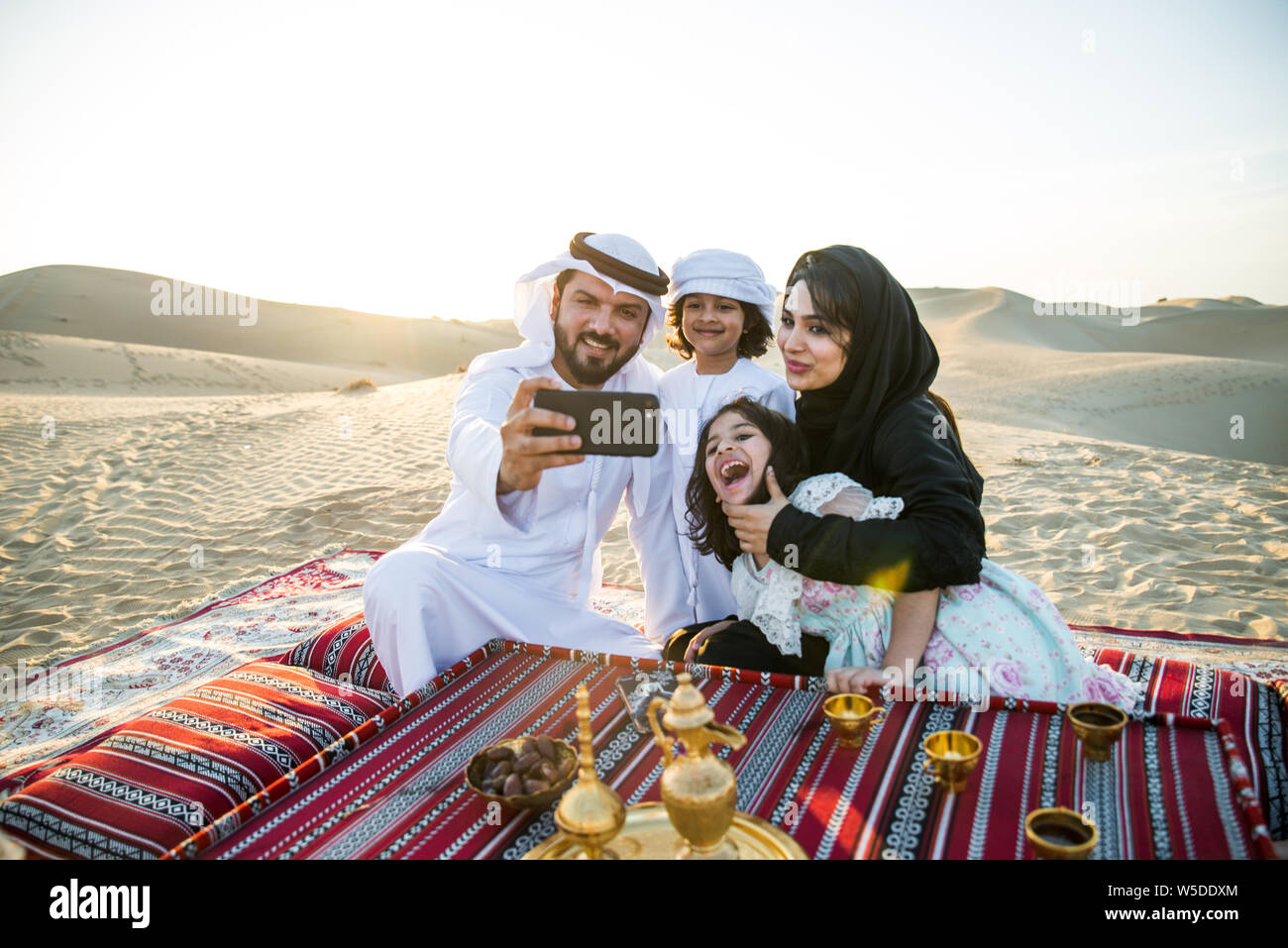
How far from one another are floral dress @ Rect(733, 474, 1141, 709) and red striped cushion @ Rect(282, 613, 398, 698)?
1.73 meters

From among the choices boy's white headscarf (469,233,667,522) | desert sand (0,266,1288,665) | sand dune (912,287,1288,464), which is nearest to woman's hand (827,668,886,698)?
boy's white headscarf (469,233,667,522)

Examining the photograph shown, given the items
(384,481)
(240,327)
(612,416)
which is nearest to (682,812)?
(612,416)

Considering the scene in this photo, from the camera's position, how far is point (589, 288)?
3.58 m

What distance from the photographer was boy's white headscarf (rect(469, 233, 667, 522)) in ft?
11.5

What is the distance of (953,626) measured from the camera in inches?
94.6

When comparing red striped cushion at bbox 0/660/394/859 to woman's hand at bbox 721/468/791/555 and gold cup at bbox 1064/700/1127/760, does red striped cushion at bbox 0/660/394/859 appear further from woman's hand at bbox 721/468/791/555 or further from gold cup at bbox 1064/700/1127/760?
gold cup at bbox 1064/700/1127/760

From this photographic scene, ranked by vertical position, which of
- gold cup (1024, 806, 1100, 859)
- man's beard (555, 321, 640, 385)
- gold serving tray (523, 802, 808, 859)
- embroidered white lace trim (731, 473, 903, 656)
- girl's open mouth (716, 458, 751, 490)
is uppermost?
man's beard (555, 321, 640, 385)

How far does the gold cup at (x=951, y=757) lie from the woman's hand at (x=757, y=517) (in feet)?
2.65

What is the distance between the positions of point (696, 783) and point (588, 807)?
211 millimetres

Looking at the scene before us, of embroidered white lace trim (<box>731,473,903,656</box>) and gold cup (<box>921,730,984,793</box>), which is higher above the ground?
embroidered white lace trim (<box>731,473,903,656</box>)

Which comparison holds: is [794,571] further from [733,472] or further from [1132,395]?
[1132,395]
